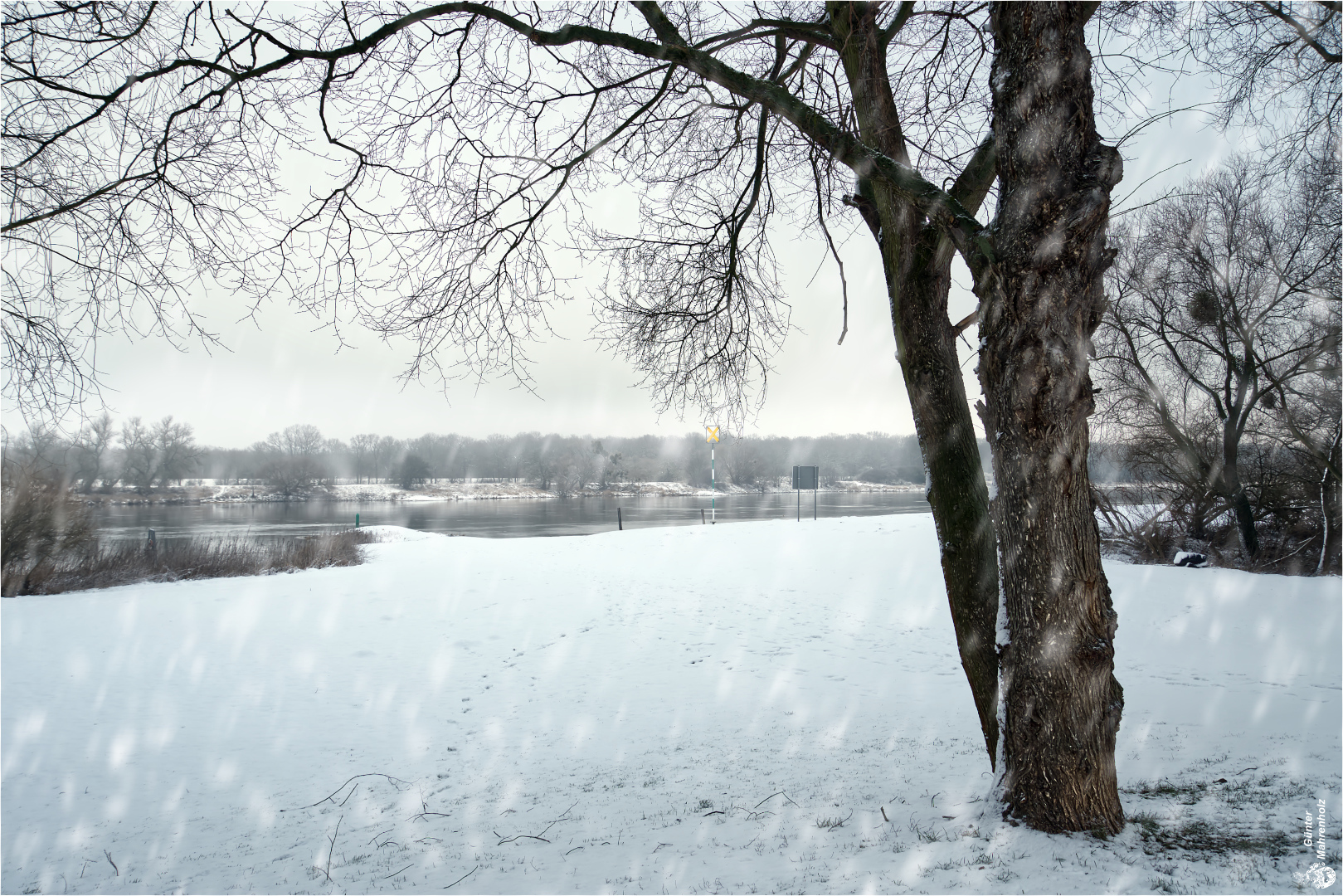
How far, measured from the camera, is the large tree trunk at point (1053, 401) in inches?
117

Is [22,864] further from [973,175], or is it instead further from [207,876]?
[973,175]

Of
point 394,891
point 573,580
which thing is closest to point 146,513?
point 573,580

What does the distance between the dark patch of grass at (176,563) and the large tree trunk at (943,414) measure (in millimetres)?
→ 16110

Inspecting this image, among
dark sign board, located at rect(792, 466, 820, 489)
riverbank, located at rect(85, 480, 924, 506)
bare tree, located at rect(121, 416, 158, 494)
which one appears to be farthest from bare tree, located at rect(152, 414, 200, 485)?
dark sign board, located at rect(792, 466, 820, 489)

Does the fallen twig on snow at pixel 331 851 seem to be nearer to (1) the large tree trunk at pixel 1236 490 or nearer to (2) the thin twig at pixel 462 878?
(2) the thin twig at pixel 462 878

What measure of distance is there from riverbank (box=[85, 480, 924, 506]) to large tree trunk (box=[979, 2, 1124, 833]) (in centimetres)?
7601

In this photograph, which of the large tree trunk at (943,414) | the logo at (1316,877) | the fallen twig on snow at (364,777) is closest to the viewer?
the logo at (1316,877)

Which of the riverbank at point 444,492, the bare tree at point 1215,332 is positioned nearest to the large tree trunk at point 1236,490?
the bare tree at point 1215,332

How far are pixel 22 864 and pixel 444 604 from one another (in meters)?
8.04

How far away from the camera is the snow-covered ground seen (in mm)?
3268

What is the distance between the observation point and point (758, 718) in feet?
21.9

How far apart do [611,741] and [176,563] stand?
1454cm

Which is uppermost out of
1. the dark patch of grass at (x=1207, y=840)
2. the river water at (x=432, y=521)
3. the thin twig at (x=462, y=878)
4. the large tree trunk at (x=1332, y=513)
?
the large tree trunk at (x=1332, y=513)

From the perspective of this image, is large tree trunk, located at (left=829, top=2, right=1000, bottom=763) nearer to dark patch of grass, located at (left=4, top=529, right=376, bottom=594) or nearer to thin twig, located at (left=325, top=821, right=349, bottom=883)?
thin twig, located at (left=325, top=821, right=349, bottom=883)
